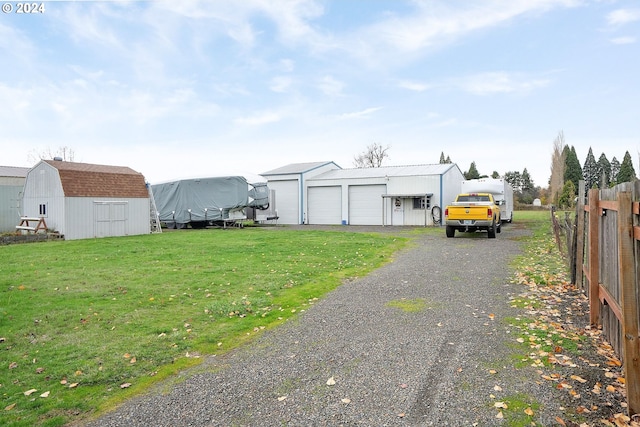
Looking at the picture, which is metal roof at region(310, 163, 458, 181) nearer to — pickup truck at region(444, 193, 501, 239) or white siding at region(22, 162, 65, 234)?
pickup truck at region(444, 193, 501, 239)

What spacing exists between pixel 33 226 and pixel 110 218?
391 centimetres

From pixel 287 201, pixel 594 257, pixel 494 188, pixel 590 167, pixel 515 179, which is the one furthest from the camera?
pixel 515 179

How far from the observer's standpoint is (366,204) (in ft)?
101

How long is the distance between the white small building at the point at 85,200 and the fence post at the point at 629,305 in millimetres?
23007

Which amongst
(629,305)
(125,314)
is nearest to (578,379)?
(629,305)

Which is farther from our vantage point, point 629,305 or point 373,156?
point 373,156

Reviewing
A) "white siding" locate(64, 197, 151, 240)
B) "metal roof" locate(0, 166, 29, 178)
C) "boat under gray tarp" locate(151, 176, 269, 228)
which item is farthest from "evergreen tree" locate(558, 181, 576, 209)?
"metal roof" locate(0, 166, 29, 178)

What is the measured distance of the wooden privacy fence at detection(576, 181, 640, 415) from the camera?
337 centimetres

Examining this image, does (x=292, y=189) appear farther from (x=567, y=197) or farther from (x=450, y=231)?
(x=567, y=197)

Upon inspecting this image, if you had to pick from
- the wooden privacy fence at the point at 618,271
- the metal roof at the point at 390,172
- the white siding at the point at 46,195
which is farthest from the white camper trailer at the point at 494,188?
the white siding at the point at 46,195

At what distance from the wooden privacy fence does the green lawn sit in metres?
4.25

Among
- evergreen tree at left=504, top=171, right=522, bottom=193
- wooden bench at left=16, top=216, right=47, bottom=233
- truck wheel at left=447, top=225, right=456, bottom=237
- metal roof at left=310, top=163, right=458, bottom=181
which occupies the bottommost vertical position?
truck wheel at left=447, top=225, right=456, bottom=237

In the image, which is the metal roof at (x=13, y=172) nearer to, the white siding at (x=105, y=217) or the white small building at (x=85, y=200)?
the white small building at (x=85, y=200)

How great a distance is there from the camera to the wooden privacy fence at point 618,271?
11.0ft
